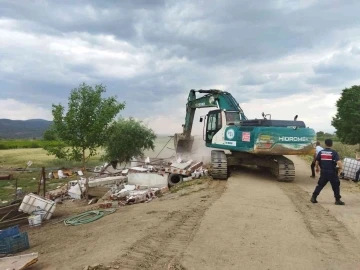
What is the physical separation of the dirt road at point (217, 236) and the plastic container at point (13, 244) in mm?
277

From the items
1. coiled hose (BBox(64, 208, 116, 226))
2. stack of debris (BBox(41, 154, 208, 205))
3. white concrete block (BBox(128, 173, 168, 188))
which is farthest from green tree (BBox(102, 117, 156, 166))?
coiled hose (BBox(64, 208, 116, 226))

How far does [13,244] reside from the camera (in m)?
8.55

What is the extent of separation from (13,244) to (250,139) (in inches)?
328

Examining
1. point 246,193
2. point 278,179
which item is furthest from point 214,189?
point 278,179

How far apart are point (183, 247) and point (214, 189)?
5783mm

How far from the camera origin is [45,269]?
20.6 feet

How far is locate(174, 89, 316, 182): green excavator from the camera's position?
12969 mm

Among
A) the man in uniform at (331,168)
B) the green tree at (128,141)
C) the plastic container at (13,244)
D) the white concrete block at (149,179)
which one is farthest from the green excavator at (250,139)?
the green tree at (128,141)

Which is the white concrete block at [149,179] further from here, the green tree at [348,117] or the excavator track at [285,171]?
the green tree at [348,117]

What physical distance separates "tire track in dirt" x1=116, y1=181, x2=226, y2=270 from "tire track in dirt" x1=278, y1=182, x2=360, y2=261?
244 cm

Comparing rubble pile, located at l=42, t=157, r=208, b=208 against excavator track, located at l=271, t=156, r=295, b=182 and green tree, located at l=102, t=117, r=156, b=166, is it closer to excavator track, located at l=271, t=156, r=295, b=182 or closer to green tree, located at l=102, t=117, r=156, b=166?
excavator track, located at l=271, t=156, r=295, b=182

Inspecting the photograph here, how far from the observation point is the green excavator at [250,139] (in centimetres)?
1297

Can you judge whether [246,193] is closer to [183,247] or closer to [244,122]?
[244,122]

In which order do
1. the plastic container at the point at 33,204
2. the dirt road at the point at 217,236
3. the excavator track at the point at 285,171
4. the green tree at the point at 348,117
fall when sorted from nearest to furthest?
the dirt road at the point at 217,236 → the plastic container at the point at 33,204 → the excavator track at the point at 285,171 → the green tree at the point at 348,117
